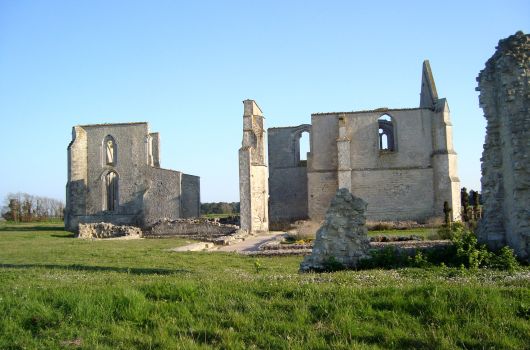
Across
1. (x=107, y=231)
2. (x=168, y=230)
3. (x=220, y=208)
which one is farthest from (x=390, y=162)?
(x=220, y=208)

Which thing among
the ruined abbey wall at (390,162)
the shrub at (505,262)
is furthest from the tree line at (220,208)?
the shrub at (505,262)

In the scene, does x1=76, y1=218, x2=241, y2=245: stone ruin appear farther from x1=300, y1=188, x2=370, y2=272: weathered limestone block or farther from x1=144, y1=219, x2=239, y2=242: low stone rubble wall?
x1=300, y1=188, x2=370, y2=272: weathered limestone block

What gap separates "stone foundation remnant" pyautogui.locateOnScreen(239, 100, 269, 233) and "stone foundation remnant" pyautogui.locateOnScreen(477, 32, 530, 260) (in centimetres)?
1754

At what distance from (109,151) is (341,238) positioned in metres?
28.4

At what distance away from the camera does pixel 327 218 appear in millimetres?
10008

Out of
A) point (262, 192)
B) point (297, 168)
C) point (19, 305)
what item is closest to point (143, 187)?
point (262, 192)

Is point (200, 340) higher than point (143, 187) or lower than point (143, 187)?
lower

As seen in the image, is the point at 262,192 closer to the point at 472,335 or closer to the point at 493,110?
the point at 493,110

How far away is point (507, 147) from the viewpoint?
10.1 metres

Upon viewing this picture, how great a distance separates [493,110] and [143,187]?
2529 centimetres

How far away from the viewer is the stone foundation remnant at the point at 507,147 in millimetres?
9508

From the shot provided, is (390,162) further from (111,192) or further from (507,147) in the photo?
(507,147)

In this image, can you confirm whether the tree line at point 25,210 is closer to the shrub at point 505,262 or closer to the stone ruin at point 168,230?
the stone ruin at point 168,230

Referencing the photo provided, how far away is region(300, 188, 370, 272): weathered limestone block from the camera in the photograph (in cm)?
979
